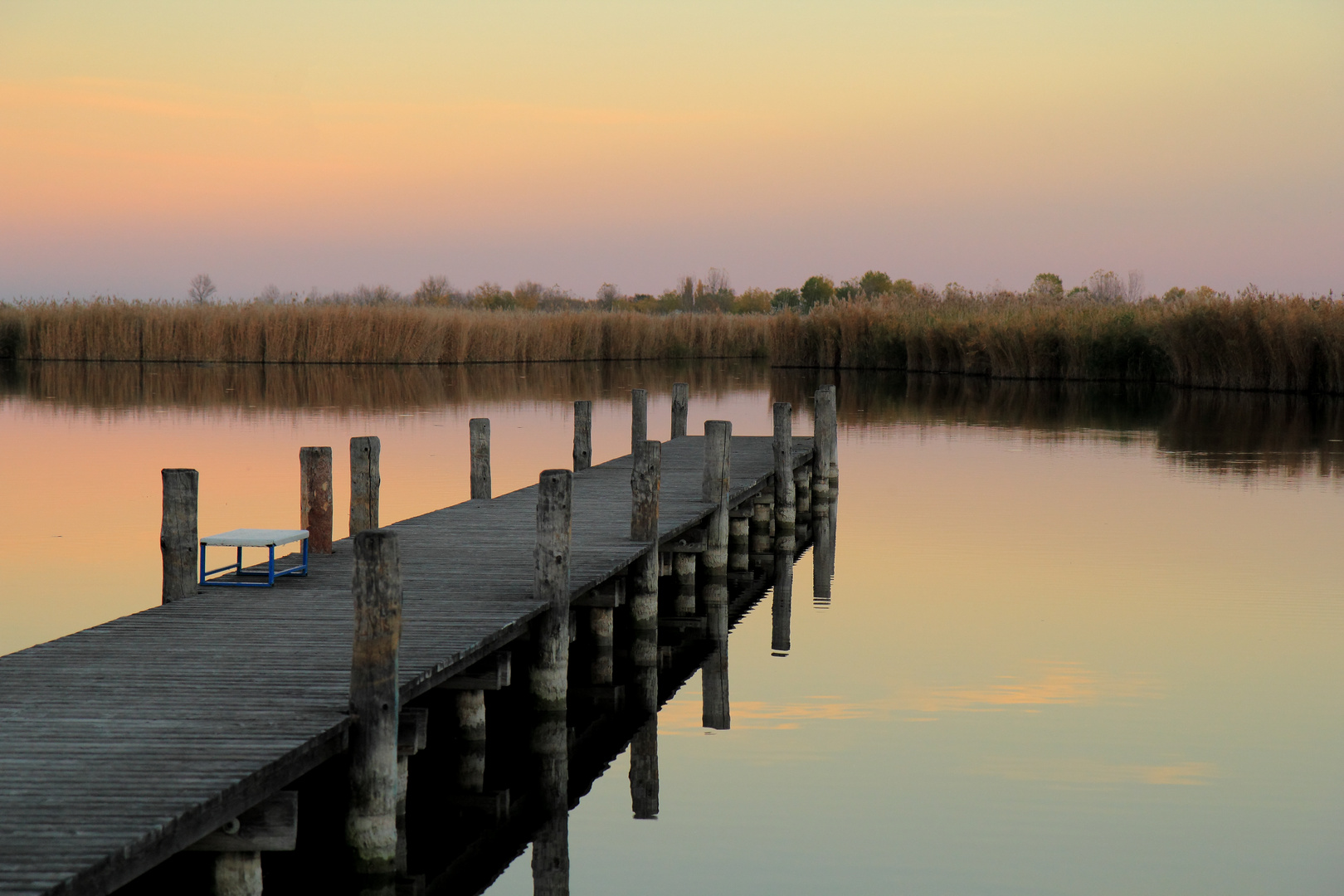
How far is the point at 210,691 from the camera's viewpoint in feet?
22.4

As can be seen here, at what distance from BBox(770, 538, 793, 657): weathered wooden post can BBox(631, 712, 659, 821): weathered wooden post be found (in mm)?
2497

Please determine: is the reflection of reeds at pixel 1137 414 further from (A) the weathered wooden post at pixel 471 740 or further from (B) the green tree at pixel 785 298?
(B) the green tree at pixel 785 298

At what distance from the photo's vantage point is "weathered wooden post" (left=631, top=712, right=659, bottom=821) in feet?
26.6

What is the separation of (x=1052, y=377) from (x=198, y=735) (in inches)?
1622

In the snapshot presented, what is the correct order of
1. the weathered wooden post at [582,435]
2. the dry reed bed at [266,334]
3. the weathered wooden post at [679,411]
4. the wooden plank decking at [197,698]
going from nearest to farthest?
the wooden plank decking at [197,698]
the weathered wooden post at [582,435]
the weathered wooden post at [679,411]
the dry reed bed at [266,334]

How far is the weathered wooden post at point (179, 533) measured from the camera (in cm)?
888

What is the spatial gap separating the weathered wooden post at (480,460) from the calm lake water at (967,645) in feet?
10.7

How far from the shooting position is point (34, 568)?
14.4 metres

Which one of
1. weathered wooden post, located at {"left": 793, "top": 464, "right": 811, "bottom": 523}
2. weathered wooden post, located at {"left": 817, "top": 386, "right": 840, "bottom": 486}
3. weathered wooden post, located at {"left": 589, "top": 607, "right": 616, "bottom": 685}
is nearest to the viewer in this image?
weathered wooden post, located at {"left": 589, "top": 607, "right": 616, "bottom": 685}

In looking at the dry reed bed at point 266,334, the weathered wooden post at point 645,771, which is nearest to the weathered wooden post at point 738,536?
the weathered wooden post at point 645,771

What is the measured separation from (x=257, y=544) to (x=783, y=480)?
948 centimetres

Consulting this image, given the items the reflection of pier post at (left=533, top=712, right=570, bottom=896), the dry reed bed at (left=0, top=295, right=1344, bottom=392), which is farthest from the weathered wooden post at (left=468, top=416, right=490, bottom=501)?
the dry reed bed at (left=0, top=295, right=1344, bottom=392)

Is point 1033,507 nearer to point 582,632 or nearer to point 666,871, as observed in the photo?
point 582,632

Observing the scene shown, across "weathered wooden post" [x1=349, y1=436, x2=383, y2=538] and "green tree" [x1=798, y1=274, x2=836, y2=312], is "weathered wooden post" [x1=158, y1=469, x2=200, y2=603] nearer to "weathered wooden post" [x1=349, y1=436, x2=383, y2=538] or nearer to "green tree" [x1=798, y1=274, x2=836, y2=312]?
"weathered wooden post" [x1=349, y1=436, x2=383, y2=538]
